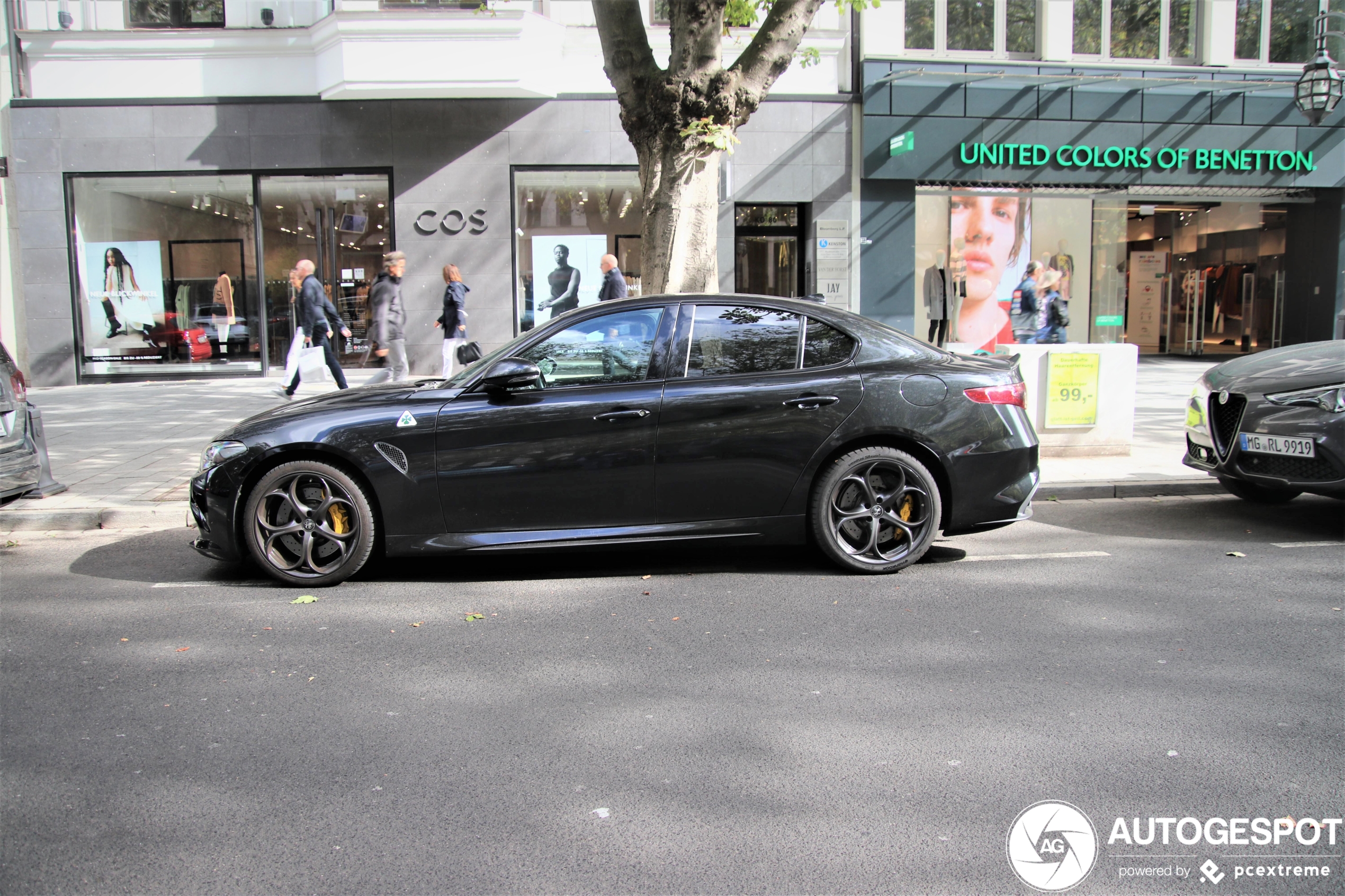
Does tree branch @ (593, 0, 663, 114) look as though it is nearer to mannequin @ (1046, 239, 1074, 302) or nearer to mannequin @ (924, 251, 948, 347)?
mannequin @ (924, 251, 948, 347)

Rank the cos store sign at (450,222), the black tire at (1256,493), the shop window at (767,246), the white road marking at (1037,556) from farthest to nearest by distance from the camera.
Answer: the shop window at (767,246) → the cos store sign at (450,222) → the black tire at (1256,493) → the white road marking at (1037,556)

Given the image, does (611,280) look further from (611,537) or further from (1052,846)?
(1052,846)

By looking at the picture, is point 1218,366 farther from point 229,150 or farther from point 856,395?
point 229,150

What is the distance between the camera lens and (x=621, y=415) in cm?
539

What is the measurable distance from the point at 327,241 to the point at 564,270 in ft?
12.5

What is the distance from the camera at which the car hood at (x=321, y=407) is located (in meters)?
5.43

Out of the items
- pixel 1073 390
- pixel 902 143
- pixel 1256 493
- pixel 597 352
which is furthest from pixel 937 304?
pixel 597 352

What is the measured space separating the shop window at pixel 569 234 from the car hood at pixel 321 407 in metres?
10.8

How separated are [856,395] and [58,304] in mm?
15115

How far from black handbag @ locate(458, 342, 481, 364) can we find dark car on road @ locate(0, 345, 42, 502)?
3095 mm

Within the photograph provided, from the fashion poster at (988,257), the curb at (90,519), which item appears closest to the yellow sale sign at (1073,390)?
the curb at (90,519)

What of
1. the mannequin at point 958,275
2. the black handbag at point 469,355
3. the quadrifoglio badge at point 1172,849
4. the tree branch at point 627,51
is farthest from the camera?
the mannequin at point 958,275

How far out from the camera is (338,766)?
3.26m

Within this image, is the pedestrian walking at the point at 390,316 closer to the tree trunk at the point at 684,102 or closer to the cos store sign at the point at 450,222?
the cos store sign at the point at 450,222
